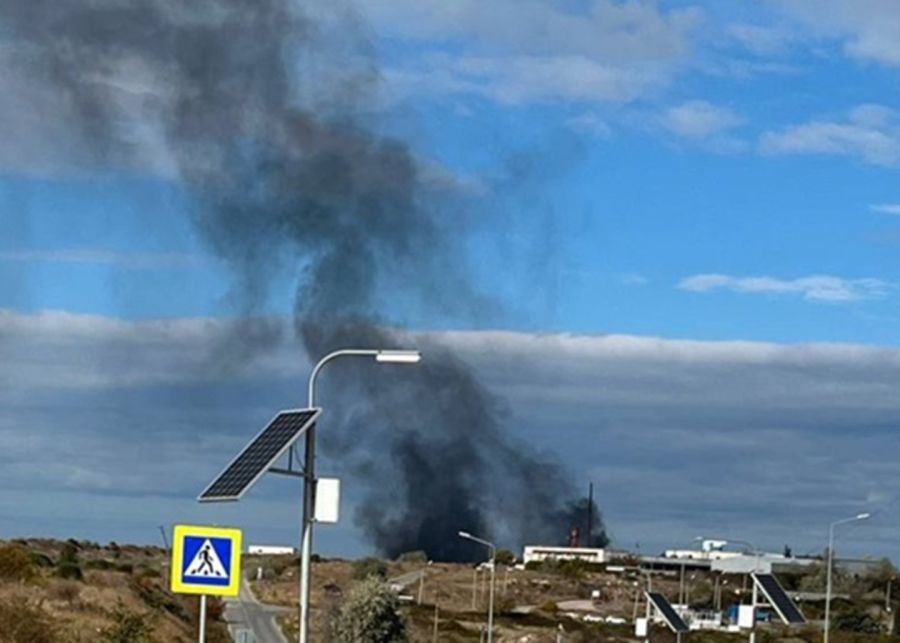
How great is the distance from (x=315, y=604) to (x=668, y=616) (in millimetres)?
44919

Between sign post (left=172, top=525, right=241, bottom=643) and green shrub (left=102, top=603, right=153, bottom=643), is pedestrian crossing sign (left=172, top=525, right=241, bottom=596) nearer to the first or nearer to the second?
sign post (left=172, top=525, right=241, bottom=643)

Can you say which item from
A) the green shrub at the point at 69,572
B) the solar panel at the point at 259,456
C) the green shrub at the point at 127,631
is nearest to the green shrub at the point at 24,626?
the green shrub at the point at 127,631

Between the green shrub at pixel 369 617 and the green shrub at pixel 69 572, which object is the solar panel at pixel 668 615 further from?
the green shrub at pixel 69 572

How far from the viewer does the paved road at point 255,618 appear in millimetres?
104188

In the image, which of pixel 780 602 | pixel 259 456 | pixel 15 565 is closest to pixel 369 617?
pixel 15 565

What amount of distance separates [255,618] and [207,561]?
10030 cm

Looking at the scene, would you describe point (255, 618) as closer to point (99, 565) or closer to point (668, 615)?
point (99, 565)

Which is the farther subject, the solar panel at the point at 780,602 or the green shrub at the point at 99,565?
the green shrub at the point at 99,565

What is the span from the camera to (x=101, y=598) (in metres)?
84.4

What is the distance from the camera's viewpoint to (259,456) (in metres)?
27.3

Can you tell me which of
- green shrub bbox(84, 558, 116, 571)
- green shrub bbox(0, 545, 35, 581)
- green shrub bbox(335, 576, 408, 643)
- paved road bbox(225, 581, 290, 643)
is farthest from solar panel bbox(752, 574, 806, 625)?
green shrub bbox(84, 558, 116, 571)

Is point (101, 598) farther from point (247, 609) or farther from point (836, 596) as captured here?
point (836, 596)

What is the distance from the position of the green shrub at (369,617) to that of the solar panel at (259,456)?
64295mm

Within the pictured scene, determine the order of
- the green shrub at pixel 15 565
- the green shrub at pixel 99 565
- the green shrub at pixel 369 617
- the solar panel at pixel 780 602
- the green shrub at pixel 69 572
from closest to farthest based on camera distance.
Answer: the solar panel at pixel 780 602 < the green shrub at pixel 15 565 < the green shrub at pixel 369 617 < the green shrub at pixel 69 572 < the green shrub at pixel 99 565
